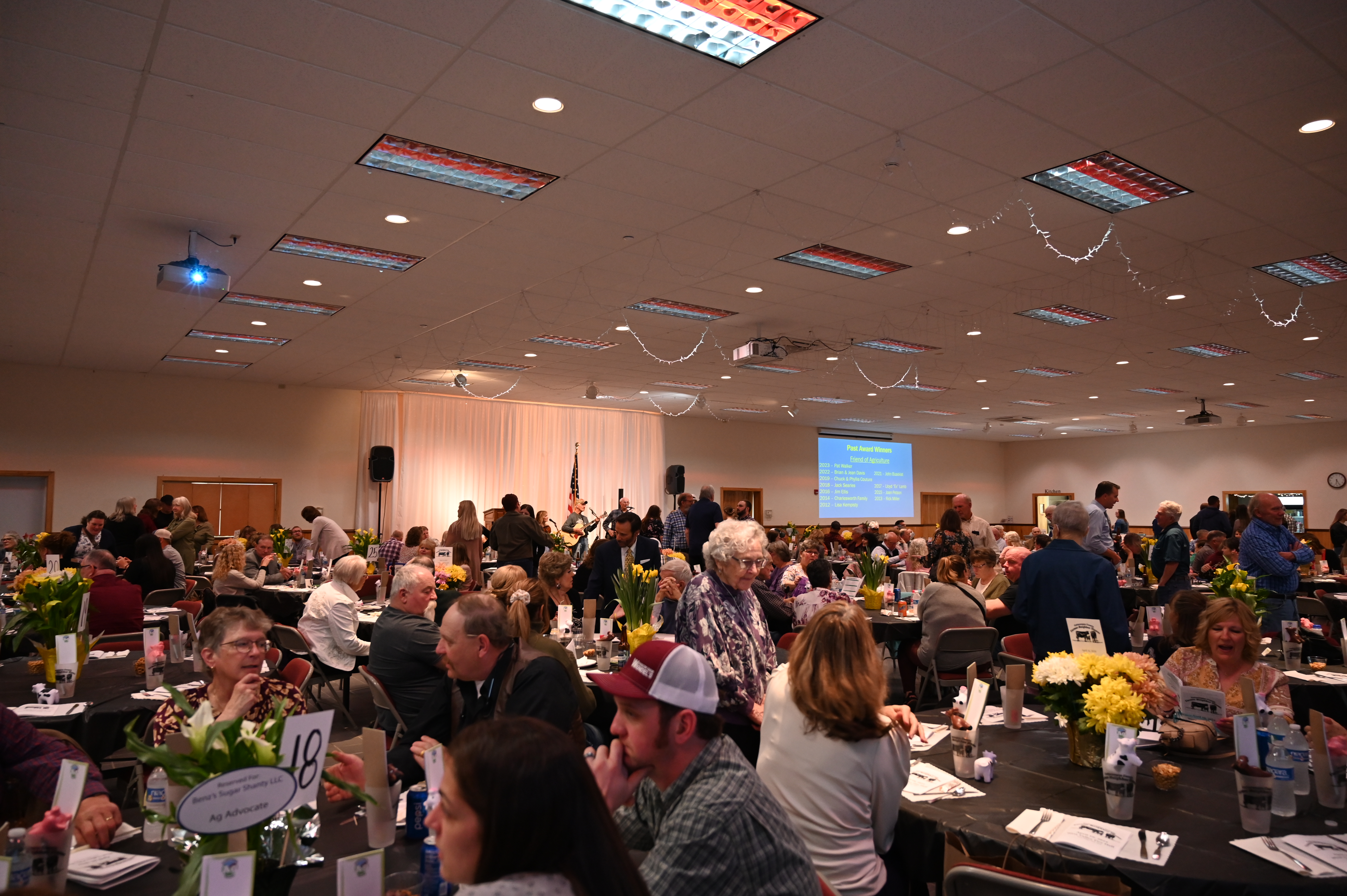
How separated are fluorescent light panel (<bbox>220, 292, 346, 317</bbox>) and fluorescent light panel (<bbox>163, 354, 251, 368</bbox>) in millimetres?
3839

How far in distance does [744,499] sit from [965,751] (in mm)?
19222

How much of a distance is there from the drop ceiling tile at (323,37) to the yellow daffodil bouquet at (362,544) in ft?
23.6

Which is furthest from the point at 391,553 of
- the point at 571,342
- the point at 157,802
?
the point at 157,802

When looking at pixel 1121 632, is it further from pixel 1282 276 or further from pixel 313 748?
pixel 1282 276

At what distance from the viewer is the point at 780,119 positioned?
4.69 m

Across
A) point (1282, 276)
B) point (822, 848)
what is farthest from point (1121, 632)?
point (1282, 276)

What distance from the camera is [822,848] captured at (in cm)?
229

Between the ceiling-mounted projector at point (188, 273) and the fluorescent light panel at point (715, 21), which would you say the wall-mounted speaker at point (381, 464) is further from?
the fluorescent light panel at point (715, 21)

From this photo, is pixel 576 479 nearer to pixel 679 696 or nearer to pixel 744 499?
pixel 744 499

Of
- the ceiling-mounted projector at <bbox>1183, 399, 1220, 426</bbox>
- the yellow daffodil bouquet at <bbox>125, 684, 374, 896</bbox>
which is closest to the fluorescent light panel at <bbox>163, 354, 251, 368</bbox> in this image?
the yellow daffodil bouquet at <bbox>125, 684, 374, 896</bbox>

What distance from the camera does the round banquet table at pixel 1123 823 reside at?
2070 millimetres

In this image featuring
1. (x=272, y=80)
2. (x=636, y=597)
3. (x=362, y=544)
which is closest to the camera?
(x=272, y=80)

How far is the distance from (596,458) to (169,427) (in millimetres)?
8278

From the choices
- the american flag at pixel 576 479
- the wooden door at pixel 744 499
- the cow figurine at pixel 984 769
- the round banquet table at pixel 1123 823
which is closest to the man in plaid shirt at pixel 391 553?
the american flag at pixel 576 479
